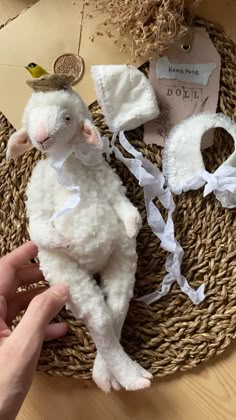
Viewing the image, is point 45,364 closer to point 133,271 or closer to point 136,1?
point 133,271

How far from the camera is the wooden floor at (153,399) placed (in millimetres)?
847

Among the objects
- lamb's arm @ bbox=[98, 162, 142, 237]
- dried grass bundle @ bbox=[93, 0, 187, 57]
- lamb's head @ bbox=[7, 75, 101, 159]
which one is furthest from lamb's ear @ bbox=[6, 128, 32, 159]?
dried grass bundle @ bbox=[93, 0, 187, 57]

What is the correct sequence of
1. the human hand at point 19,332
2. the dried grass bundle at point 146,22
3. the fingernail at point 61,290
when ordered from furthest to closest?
the dried grass bundle at point 146,22 < the fingernail at point 61,290 < the human hand at point 19,332

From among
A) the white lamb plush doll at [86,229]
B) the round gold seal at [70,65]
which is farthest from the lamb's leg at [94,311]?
the round gold seal at [70,65]

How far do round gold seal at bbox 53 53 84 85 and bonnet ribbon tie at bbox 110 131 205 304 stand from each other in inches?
4.3

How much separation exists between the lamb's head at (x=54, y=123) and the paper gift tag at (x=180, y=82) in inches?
6.1

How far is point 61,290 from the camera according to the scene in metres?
0.77

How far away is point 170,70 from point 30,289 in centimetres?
37

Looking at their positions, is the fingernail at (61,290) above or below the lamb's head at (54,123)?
below

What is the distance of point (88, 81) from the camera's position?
36.1 inches

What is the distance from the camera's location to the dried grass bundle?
2.84ft

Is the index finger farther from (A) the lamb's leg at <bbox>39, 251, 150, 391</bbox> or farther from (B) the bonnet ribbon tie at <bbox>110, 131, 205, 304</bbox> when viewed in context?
(B) the bonnet ribbon tie at <bbox>110, 131, 205, 304</bbox>

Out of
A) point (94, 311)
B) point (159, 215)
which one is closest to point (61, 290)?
point (94, 311)

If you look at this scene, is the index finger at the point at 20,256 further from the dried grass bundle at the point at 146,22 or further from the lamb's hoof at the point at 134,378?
the dried grass bundle at the point at 146,22
